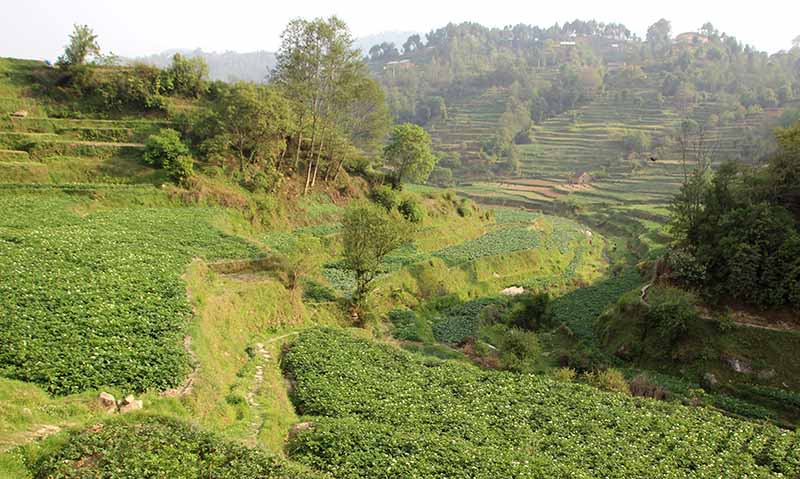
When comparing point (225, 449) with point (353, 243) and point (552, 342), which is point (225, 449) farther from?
point (552, 342)

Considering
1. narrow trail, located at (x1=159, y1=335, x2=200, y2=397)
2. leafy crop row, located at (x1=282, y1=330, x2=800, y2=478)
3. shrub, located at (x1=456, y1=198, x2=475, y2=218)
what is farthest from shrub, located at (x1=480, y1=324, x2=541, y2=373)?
shrub, located at (x1=456, y1=198, x2=475, y2=218)

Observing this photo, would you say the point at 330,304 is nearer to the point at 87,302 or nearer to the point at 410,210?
the point at 87,302

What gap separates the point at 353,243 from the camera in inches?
1166

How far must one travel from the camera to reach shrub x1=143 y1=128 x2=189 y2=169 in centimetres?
3509

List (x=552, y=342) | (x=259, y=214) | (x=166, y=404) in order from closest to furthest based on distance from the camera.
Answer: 1. (x=166, y=404)
2. (x=552, y=342)
3. (x=259, y=214)

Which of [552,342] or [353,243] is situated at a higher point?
[353,243]

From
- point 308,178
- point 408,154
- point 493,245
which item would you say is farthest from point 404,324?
point 408,154

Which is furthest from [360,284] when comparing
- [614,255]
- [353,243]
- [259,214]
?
[614,255]

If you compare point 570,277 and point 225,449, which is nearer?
point 225,449

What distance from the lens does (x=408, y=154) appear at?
178 ft

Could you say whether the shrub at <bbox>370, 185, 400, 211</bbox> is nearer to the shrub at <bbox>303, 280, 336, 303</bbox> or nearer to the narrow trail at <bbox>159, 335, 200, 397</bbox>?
the shrub at <bbox>303, 280, 336, 303</bbox>

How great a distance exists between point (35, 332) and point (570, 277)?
4505 centimetres

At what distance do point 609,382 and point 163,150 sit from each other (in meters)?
34.0

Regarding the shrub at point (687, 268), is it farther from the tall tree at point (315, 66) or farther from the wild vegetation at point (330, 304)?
the tall tree at point (315, 66)
